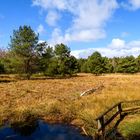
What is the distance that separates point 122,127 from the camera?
63.4ft

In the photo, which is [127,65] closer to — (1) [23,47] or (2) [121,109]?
(1) [23,47]

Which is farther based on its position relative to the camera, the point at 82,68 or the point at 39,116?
the point at 82,68

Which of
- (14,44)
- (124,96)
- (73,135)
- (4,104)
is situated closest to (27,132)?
(73,135)

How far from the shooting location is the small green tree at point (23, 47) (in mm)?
59750

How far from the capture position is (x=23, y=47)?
194 feet

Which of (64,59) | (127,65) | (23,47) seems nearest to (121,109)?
(23,47)

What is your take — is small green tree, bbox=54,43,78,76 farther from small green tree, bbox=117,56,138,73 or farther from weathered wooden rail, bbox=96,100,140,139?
weathered wooden rail, bbox=96,100,140,139

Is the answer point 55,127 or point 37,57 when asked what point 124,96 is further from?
point 37,57

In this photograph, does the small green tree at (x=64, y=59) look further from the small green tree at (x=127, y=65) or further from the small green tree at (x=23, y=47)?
the small green tree at (x=127, y=65)

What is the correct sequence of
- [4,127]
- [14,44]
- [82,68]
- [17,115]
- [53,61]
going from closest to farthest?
1. [4,127]
2. [17,115]
3. [14,44]
4. [53,61]
5. [82,68]

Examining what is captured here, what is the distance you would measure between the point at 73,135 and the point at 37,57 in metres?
44.8

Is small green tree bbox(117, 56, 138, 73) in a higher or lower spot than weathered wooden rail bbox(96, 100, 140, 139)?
higher

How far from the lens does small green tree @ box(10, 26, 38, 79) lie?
59.8m

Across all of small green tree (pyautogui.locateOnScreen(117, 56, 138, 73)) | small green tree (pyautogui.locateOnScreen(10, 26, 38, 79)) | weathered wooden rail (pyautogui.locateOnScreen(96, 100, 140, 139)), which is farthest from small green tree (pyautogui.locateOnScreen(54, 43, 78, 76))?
weathered wooden rail (pyautogui.locateOnScreen(96, 100, 140, 139))
